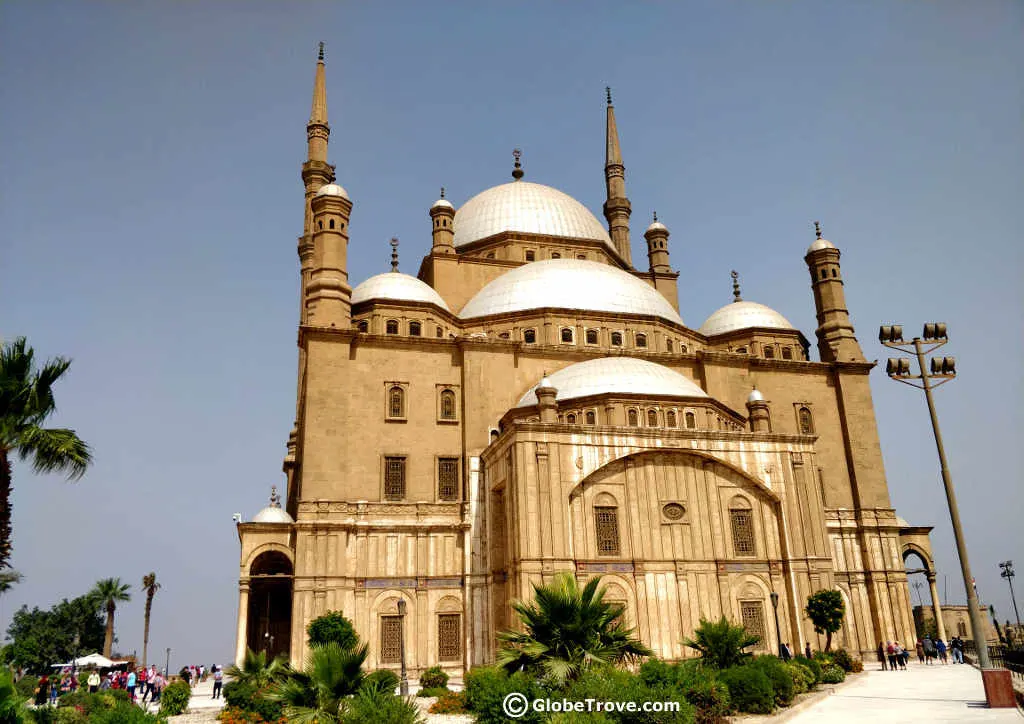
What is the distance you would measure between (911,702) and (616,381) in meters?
15.2

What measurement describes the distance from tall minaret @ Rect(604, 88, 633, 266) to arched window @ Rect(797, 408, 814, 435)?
14003 millimetres

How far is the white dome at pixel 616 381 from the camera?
2923cm

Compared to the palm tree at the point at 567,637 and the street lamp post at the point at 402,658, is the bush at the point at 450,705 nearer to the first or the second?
the street lamp post at the point at 402,658

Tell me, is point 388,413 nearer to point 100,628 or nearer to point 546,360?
point 546,360

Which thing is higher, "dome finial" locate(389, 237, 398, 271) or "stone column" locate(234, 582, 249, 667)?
"dome finial" locate(389, 237, 398, 271)

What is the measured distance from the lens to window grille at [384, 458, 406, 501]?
94.6ft

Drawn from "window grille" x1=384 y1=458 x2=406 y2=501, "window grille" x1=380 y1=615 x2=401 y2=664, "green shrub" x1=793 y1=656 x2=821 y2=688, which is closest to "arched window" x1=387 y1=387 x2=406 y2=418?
"window grille" x1=384 y1=458 x2=406 y2=501

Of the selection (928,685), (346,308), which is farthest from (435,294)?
(928,685)

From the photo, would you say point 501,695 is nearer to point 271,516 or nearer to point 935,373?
point 935,373

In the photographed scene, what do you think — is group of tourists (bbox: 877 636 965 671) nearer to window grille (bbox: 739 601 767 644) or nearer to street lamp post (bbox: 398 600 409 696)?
window grille (bbox: 739 601 767 644)

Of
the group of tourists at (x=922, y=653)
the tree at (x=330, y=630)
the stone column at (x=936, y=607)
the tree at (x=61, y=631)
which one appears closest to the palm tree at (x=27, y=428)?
the tree at (x=330, y=630)

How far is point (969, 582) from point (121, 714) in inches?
580

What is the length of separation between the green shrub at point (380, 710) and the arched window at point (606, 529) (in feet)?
46.9

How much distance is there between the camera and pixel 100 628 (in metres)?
57.3
